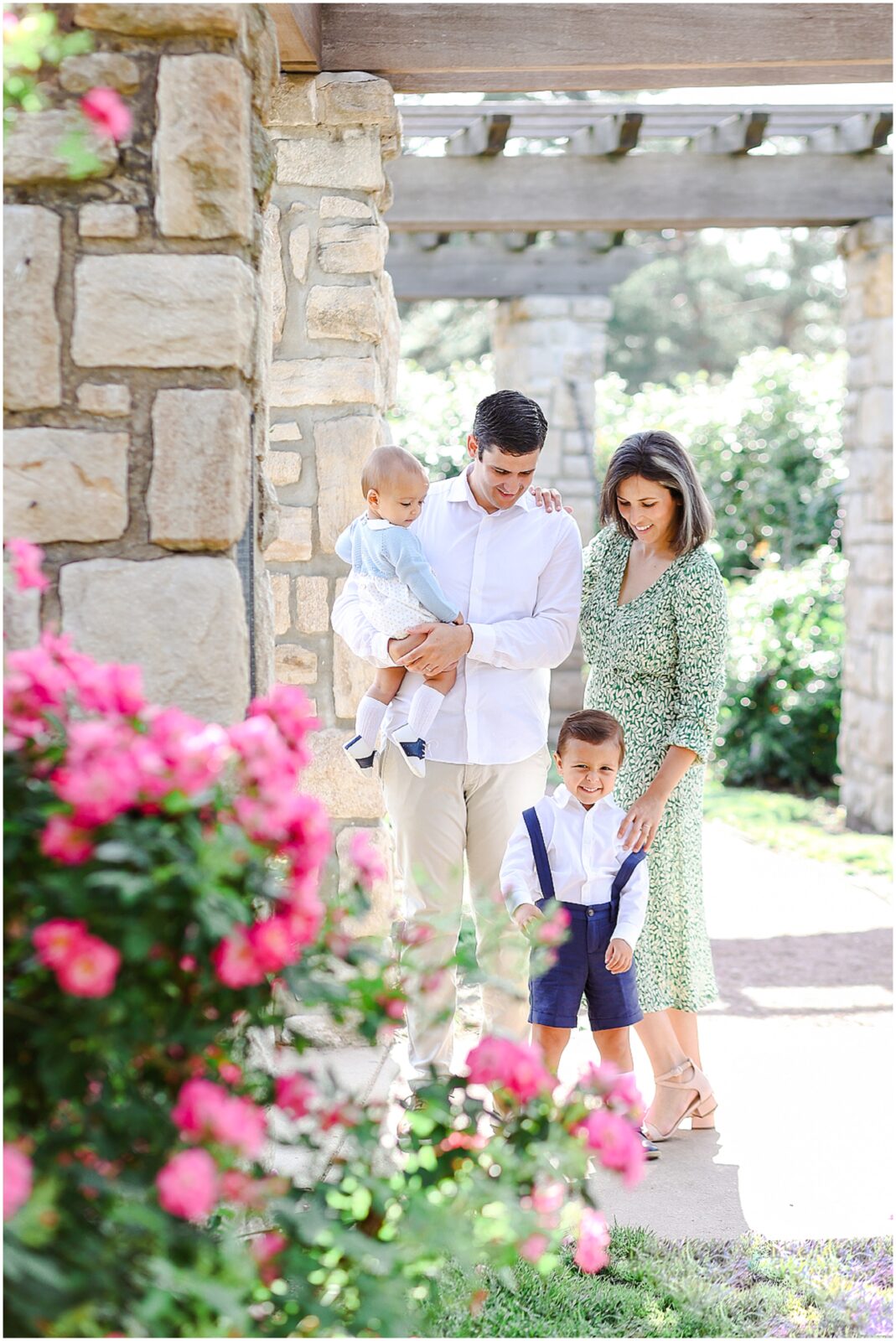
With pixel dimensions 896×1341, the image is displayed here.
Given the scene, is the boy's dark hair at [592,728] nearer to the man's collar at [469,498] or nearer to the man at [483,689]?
the man at [483,689]

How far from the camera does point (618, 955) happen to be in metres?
2.72

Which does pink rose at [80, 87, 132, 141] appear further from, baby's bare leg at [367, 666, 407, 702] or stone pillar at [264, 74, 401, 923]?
stone pillar at [264, 74, 401, 923]

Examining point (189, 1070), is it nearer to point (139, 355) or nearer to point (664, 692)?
point (139, 355)

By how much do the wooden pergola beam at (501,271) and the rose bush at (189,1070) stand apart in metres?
5.82

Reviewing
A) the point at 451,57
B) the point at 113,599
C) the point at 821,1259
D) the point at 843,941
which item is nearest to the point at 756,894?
the point at 843,941

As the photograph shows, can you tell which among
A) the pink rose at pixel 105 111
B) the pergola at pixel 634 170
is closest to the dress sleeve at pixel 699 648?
the pink rose at pixel 105 111

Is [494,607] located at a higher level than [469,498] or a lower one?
lower

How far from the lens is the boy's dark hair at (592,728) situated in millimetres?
2727

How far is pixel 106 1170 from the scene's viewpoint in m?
1.35

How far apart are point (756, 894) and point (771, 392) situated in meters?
4.43

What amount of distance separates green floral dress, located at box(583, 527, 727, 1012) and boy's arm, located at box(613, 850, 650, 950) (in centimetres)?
26

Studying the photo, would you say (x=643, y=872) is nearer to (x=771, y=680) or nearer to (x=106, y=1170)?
(x=106, y=1170)

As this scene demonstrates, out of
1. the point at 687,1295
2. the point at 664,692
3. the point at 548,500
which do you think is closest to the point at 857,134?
the point at 548,500

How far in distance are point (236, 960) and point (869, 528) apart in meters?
5.66
